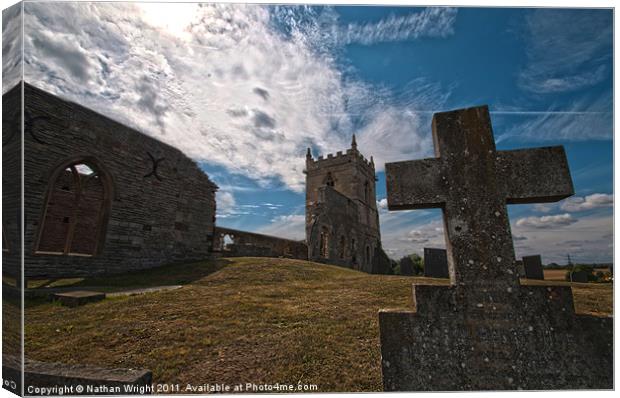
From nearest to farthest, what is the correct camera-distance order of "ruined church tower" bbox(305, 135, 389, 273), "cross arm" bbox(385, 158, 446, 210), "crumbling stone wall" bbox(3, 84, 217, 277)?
"cross arm" bbox(385, 158, 446, 210), "crumbling stone wall" bbox(3, 84, 217, 277), "ruined church tower" bbox(305, 135, 389, 273)

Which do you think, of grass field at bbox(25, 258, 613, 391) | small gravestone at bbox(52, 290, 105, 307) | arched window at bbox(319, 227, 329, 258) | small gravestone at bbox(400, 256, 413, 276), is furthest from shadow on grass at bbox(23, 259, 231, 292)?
A: arched window at bbox(319, 227, 329, 258)

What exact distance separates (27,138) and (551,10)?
10210mm

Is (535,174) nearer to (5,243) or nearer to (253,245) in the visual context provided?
(5,243)

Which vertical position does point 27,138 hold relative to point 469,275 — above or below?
above

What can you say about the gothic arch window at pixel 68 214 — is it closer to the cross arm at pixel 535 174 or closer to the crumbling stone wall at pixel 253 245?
the crumbling stone wall at pixel 253 245

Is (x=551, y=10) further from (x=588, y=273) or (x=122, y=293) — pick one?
(x=588, y=273)

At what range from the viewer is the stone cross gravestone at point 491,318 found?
198 cm

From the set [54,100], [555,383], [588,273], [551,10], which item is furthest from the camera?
[588,273]

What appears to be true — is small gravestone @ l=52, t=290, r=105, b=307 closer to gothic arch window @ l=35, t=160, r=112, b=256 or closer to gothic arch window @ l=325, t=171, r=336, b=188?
gothic arch window @ l=35, t=160, r=112, b=256

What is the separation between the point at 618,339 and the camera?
2.67m

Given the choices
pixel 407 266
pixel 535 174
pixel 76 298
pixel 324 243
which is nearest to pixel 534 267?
pixel 407 266

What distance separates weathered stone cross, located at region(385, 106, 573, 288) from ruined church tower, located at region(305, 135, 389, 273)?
15464mm

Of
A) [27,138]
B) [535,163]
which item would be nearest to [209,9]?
[535,163]

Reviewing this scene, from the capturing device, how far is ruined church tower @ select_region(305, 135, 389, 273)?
1978cm
